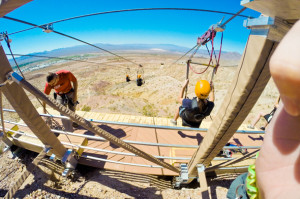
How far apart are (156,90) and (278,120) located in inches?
622

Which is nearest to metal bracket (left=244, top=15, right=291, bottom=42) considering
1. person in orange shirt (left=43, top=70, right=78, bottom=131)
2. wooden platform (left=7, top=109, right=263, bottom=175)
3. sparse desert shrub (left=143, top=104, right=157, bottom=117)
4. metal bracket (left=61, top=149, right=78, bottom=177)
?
wooden platform (left=7, top=109, right=263, bottom=175)

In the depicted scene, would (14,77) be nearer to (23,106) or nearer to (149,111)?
→ (23,106)

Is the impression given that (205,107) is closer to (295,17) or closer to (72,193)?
(295,17)

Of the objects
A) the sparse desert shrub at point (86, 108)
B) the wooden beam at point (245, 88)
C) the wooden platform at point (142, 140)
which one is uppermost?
the sparse desert shrub at point (86, 108)

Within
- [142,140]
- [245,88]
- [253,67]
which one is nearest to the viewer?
[253,67]

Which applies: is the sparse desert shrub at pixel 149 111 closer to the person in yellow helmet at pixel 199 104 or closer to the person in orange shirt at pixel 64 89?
the person in orange shirt at pixel 64 89

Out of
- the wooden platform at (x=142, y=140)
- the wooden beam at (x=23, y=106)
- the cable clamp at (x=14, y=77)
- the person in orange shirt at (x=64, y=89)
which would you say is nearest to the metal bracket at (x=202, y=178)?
the wooden platform at (x=142, y=140)

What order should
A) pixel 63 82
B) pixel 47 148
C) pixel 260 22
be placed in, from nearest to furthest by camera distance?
pixel 260 22 < pixel 47 148 < pixel 63 82

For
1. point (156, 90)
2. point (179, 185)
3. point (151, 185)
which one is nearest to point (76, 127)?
point (151, 185)

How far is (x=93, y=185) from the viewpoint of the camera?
111 inches

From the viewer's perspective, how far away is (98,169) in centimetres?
323

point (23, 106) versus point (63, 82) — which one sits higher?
point (63, 82)

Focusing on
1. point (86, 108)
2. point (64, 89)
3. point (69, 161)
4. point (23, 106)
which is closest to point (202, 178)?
point (69, 161)

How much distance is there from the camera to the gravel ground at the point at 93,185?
8.64 feet
